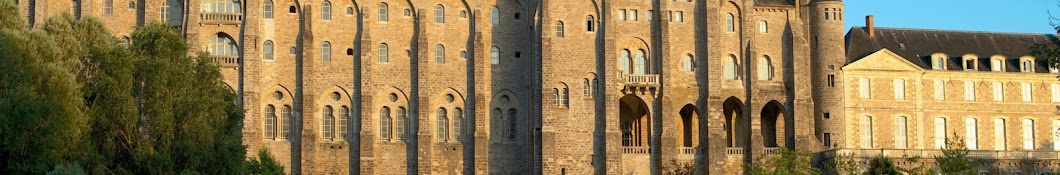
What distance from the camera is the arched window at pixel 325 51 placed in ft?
289

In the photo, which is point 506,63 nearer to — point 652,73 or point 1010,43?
point 652,73

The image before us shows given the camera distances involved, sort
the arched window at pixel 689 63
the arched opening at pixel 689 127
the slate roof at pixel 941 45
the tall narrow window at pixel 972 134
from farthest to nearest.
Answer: the slate roof at pixel 941 45, the tall narrow window at pixel 972 134, the arched opening at pixel 689 127, the arched window at pixel 689 63

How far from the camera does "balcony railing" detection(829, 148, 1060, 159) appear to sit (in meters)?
89.3

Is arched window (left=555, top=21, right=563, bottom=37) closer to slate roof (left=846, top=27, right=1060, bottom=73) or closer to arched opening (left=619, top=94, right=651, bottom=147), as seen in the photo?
arched opening (left=619, top=94, right=651, bottom=147)

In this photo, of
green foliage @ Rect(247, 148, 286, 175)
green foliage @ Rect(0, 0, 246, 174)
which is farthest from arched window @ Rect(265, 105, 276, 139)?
green foliage @ Rect(0, 0, 246, 174)

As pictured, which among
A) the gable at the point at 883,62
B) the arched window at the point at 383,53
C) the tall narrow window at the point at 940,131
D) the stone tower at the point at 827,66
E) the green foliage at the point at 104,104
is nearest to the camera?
the green foliage at the point at 104,104

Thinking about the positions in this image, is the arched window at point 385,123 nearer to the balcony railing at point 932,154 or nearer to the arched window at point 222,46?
the arched window at point 222,46

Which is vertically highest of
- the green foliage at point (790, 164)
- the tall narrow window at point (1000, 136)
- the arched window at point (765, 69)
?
the arched window at point (765, 69)

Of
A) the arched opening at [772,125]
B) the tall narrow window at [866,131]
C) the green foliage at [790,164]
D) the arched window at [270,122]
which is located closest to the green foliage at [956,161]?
→ the tall narrow window at [866,131]

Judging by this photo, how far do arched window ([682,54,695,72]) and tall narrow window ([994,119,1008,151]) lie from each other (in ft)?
55.5

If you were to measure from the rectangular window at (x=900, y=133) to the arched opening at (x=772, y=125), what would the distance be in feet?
19.6

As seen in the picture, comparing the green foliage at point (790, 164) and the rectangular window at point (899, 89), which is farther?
the rectangular window at point (899, 89)

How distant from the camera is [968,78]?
311 ft

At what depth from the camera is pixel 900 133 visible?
93562 mm
